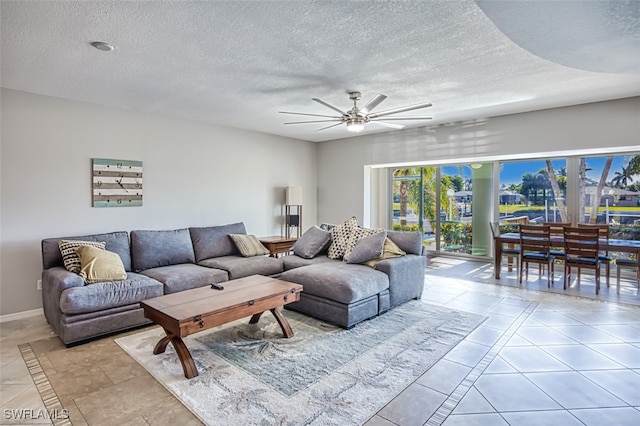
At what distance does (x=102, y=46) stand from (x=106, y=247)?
7.47 feet

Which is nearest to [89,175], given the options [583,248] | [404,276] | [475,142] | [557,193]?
[404,276]

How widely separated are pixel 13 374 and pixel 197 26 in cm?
292

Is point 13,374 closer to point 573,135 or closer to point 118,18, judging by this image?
point 118,18

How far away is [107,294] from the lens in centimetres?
322

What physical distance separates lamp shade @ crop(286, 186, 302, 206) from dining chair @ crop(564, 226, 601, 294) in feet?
13.9

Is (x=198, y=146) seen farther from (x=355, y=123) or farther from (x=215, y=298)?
(x=215, y=298)

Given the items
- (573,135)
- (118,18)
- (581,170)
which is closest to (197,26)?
(118,18)

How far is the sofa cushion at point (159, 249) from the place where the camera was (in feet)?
13.9

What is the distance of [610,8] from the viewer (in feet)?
6.04

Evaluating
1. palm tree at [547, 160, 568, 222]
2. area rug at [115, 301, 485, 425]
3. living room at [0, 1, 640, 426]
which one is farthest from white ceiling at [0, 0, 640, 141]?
area rug at [115, 301, 485, 425]

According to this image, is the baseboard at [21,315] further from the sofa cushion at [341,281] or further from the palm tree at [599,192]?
the palm tree at [599,192]

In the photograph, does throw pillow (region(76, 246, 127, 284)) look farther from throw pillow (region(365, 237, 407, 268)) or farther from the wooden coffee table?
throw pillow (region(365, 237, 407, 268))

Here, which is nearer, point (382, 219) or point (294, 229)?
point (294, 229)

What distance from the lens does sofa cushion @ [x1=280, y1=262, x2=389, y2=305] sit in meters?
3.41
